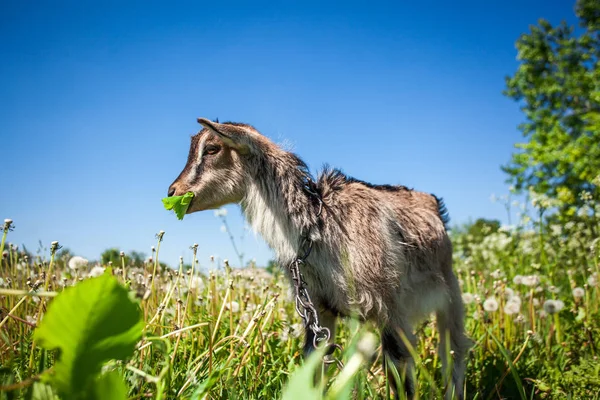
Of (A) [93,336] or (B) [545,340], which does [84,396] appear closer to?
(A) [93,336]

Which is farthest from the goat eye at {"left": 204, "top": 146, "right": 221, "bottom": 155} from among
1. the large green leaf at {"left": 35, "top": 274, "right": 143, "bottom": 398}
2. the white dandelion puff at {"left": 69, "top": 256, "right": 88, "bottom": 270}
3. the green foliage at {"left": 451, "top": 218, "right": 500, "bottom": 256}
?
the green foliage at {"left": 451, "top": 218, "right": 500, "bottom": 256}

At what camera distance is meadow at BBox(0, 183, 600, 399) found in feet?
2.70

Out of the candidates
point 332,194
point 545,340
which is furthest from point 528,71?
point 332,194

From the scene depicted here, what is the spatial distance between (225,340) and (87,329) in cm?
197

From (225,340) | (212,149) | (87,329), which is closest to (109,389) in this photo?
(87,329)

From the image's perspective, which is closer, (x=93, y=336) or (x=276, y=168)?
(x=93, y=336)

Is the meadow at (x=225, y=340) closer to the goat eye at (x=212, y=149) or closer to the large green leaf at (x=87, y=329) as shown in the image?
the large green leaf at (x=87, y=329)

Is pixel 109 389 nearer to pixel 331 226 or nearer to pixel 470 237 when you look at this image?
pixel 331 226

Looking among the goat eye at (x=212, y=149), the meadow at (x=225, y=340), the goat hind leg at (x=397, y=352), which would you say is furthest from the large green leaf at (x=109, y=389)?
the goat eye at (x=212, y=149)

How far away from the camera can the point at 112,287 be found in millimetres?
823

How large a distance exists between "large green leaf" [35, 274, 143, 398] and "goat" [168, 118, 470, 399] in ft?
6.43

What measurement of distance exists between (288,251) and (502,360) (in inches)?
104

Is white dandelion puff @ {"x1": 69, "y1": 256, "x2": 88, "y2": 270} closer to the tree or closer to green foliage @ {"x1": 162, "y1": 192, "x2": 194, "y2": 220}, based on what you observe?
green foliage @ {"x1": 162, "y1": 192, "x2": 194, "y2": 220}

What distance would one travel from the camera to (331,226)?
121 inches
